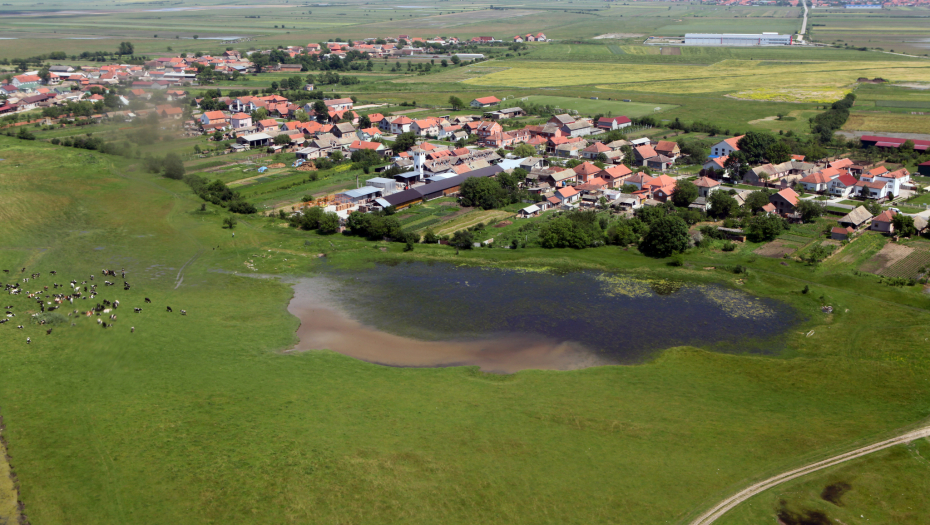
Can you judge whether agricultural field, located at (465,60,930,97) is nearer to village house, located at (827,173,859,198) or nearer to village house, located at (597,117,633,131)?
village house, located at (597,117,633,131)

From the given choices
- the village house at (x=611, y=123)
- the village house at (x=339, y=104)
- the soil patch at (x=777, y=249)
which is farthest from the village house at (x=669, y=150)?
the village house at (x=339, y=104)

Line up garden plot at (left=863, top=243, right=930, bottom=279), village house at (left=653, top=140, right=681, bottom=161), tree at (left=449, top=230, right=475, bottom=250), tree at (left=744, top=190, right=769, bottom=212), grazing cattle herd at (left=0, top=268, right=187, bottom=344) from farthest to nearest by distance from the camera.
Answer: village house at (left=653, top=140, right=681, bottom=161), tree at (left=744, top=190, right=769, bottom=212), tree at (left=449, top=230, right=475, bottom=250), garden plot at (left=863, top=243, right=930, bottom=279), grazing cattle herd at (left=0, top=268, right=187, bottom=344)

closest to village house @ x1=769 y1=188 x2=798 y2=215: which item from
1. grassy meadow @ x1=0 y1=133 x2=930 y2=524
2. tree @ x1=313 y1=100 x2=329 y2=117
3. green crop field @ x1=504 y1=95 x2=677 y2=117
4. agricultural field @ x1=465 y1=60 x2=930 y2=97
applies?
grassy meadow @ x1=0 y1=133 x2=930 y2=524

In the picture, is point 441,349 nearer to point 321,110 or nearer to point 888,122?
point 321,110

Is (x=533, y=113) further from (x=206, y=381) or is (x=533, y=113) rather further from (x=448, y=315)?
(x=206, y=381)

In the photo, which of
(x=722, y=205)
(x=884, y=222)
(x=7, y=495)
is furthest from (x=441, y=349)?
(x=884, y=222)

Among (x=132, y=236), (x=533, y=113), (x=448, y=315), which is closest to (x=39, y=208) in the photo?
(x=132, y=236)

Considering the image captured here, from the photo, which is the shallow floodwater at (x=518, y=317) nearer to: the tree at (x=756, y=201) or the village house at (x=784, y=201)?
the tree at (x=756, y=201)
